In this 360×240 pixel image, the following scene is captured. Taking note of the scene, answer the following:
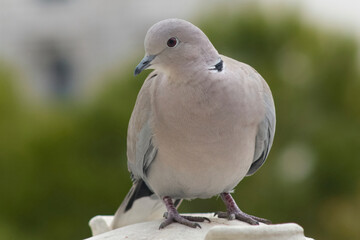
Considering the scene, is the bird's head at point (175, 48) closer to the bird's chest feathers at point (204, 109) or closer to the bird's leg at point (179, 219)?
the bird's chest feathers at point (204, 109)

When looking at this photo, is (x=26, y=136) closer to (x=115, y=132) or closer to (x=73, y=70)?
(x=115, y=132)

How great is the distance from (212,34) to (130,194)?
8.94 metres

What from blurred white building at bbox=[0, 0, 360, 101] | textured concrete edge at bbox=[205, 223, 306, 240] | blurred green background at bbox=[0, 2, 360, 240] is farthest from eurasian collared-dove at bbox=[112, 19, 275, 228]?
blurred white building at bbox=[0, 0, 360, 101]

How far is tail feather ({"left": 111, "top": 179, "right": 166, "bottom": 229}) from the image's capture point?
3357 mm

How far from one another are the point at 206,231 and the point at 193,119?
44 cm

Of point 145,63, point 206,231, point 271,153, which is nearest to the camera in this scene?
point 206,231

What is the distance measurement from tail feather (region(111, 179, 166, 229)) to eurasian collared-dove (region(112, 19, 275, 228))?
181 mm

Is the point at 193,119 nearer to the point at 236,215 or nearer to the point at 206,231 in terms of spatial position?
the point at 206,231

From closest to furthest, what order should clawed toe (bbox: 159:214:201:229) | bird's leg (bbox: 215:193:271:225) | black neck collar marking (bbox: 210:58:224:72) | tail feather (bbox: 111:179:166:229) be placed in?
clawed toe (bbox: 159:214:201:229), black neck collar marking (bbox: 210:58:224:72), bird's leg (bbox: 215:193:271:225), tail feather (bbox: 111:179:166:229)

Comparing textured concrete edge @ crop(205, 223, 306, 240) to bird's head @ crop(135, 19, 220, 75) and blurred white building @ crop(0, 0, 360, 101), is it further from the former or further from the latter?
blurred white building @ crop(0, 0, 360, 101)

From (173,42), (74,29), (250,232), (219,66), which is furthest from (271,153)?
(74,29)

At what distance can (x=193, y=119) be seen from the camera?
2906 millimetres

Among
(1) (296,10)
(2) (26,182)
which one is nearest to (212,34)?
(1) (296,10)

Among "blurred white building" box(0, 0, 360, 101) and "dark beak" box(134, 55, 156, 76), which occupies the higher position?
"dark beak" box(134, 55, 156, 76)
